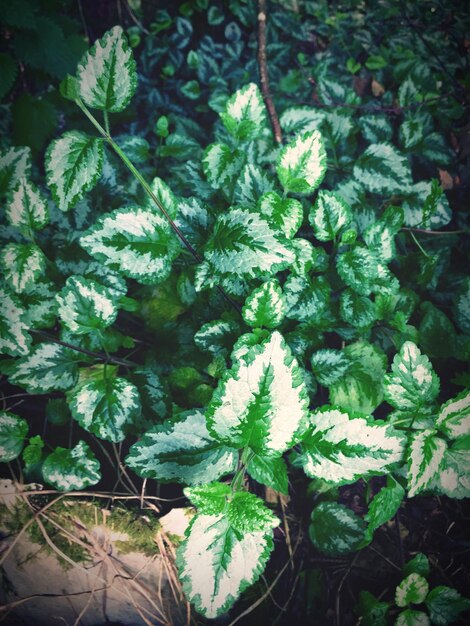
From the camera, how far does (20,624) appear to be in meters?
1.37

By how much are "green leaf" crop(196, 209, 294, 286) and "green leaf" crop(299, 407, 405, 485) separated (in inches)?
17.8

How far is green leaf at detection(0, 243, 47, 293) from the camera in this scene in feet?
4.10

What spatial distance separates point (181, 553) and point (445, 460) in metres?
0.82

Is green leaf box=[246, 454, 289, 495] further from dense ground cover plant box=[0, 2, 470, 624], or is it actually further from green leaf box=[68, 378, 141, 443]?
green leaf box=[68, 378, 141, 443]

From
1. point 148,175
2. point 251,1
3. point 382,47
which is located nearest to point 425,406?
point 148,175

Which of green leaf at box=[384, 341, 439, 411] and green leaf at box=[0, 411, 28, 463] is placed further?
green leaf at box=[0, 411, 28, 463]

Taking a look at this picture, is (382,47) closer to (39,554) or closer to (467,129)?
(467,129)

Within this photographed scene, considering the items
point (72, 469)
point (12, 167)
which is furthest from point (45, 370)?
point (12, 167)

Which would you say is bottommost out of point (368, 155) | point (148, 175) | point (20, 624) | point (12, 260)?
point (20, 624)

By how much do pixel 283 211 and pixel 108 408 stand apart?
862 mm

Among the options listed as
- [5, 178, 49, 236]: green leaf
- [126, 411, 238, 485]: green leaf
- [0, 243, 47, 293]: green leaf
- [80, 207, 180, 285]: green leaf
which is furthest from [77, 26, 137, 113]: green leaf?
[126, 411, 238, 485]: green leaf

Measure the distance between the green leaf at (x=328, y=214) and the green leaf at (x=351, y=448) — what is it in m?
0.63

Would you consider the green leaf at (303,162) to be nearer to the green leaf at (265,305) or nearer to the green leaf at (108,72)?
the green leaf at (265,305)

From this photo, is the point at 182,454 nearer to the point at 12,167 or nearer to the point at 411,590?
the point at 411,590
